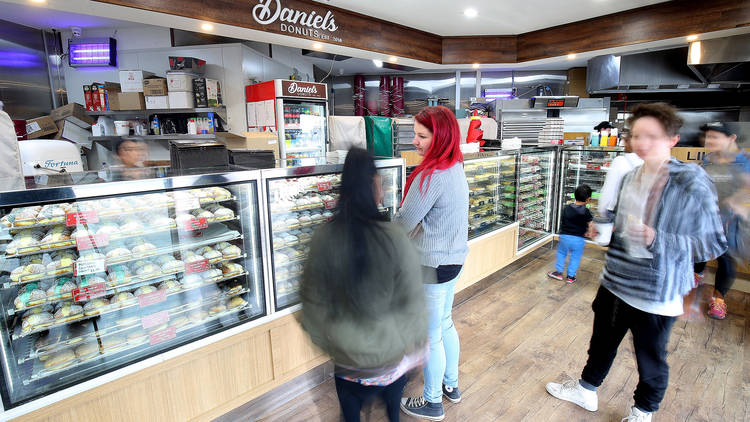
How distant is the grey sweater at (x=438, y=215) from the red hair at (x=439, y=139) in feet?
0.11

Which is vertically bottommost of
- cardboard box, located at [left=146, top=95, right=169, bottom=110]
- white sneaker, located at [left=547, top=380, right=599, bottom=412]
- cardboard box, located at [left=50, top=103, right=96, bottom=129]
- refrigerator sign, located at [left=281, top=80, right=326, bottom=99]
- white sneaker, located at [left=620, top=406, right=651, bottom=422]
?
white sneaker, located at [left=547, top=380, right=599, bottom=412]

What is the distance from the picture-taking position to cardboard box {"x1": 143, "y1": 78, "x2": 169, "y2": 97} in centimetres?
581

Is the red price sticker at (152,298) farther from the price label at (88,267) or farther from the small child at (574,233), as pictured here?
the small child at (574,233)

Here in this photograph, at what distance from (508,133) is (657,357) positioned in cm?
597

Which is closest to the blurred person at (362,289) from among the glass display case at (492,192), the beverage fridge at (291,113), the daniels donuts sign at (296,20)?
the glass display case at (492,192)

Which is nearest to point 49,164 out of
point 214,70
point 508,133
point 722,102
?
point 214,70

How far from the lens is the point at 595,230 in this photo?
6.36ft

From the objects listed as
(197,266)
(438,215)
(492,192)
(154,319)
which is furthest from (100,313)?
(492,192)

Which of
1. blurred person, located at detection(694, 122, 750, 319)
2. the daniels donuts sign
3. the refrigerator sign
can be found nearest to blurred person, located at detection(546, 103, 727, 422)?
blurred person, located at detection(694, 122, 750, 319)

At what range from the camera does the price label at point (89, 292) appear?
175cm

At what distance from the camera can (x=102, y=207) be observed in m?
1.81

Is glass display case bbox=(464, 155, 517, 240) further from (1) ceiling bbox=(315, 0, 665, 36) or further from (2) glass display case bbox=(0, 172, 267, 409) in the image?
(2) glass display case bbox=(0, 172, 267, 409)

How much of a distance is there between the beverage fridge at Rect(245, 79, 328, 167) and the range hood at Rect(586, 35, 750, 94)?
521 centimetres

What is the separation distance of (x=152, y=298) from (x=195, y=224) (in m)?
0.44
